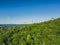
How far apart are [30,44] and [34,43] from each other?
5.52 m

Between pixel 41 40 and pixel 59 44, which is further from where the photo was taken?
pixel 41 40

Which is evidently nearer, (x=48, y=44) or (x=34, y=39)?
(x=48, y=44)

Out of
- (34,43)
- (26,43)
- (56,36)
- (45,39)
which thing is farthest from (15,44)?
(56,36)

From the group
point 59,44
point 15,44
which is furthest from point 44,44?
point 15,44

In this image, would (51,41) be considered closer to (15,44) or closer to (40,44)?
(40,44)

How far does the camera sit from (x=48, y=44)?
183875mm

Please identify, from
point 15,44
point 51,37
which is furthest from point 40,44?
point 15,44

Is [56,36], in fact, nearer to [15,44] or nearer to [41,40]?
[41,40]

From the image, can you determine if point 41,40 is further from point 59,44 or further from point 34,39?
point 59,44

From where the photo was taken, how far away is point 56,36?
19962 cm

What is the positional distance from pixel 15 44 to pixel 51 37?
168ft

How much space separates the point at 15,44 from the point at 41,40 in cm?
3690

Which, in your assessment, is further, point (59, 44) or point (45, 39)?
point (45, 39)

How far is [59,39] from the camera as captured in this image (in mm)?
188625
